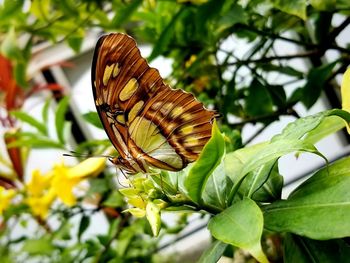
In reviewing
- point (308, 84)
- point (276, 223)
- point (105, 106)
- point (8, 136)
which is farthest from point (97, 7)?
point (276, 223)

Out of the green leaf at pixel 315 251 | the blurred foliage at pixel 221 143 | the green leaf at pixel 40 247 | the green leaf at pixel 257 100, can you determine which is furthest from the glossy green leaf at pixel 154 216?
the green leaf at pixel 40 247

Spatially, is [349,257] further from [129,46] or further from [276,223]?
[129,46]

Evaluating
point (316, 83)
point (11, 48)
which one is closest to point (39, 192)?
point (11, 48)

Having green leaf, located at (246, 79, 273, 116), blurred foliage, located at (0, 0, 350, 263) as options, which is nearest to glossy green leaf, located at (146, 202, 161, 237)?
blurred foliage, located at (0, 0, 350, 263)

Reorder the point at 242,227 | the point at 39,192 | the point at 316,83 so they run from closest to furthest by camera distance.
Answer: the point at 242,227 → the point at 316,83 → the point at 39,192

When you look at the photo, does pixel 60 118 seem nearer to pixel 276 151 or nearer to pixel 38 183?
pixel 38 183

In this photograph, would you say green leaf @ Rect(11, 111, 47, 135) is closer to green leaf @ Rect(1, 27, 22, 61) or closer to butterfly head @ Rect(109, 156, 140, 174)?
green leaf @ Rect(1, 27, 22, 61)

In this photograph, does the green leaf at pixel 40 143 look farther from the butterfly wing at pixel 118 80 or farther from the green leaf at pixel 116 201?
the butterfly wing at pixel 118 80
